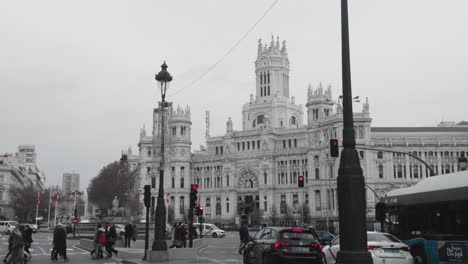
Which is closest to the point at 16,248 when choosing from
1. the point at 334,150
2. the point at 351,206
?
the point at 334,150

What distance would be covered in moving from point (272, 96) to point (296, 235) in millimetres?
104127

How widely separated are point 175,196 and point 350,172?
4542 inches

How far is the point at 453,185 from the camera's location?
16.5 metres

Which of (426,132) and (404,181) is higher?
(426,132)

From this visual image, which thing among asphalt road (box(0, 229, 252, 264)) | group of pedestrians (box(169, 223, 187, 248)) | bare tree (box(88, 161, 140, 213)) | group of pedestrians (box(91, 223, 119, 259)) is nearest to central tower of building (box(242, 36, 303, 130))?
bare tree (box(88, 161, 140, 213))

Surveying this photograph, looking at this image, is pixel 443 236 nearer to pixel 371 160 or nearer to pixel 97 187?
pixel 371 160

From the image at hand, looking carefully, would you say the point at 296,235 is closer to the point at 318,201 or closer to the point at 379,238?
the point at 379,238

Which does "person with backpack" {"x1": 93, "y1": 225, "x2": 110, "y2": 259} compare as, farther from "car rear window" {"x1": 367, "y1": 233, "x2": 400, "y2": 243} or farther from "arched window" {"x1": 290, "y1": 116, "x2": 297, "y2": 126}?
"arched window" {"x1": 290, "y1": 116, "x2": 297, "y2": 126}

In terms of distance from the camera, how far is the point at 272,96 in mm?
120875

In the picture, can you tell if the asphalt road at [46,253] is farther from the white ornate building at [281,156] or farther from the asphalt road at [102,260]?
the white ornate building at [281,156]

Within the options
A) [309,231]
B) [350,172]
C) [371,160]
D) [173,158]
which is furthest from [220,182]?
[350,172]

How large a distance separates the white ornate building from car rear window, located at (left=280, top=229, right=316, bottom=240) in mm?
69959

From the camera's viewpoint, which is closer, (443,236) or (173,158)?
(443,236)

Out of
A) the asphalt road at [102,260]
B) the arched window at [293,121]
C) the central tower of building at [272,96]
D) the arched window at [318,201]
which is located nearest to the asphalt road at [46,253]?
the asphalt road at [102,260]
